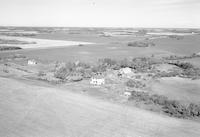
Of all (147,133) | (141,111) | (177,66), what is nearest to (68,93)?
(141,111)

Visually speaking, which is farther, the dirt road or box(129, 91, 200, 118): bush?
box(129, 91, 200, 118): bush

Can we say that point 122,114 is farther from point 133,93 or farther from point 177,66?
point 177,66

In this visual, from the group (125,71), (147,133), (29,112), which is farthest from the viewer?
(125,71)

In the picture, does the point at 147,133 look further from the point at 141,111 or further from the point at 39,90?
the point at 39,90

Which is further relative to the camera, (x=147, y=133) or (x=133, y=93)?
(x=133, y=93)

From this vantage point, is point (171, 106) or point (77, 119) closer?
point (77, 119)

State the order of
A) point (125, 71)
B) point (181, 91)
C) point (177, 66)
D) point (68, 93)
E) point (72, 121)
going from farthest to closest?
1. point (177, 66)
2. point (125, 71)
3. point (181, 91)
4. point (68, 93)
5. point (72, 121)

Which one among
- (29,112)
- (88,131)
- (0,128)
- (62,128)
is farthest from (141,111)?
(0,128)

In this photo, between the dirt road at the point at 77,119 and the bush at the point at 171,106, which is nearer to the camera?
the dirt road at the point at 77,119
